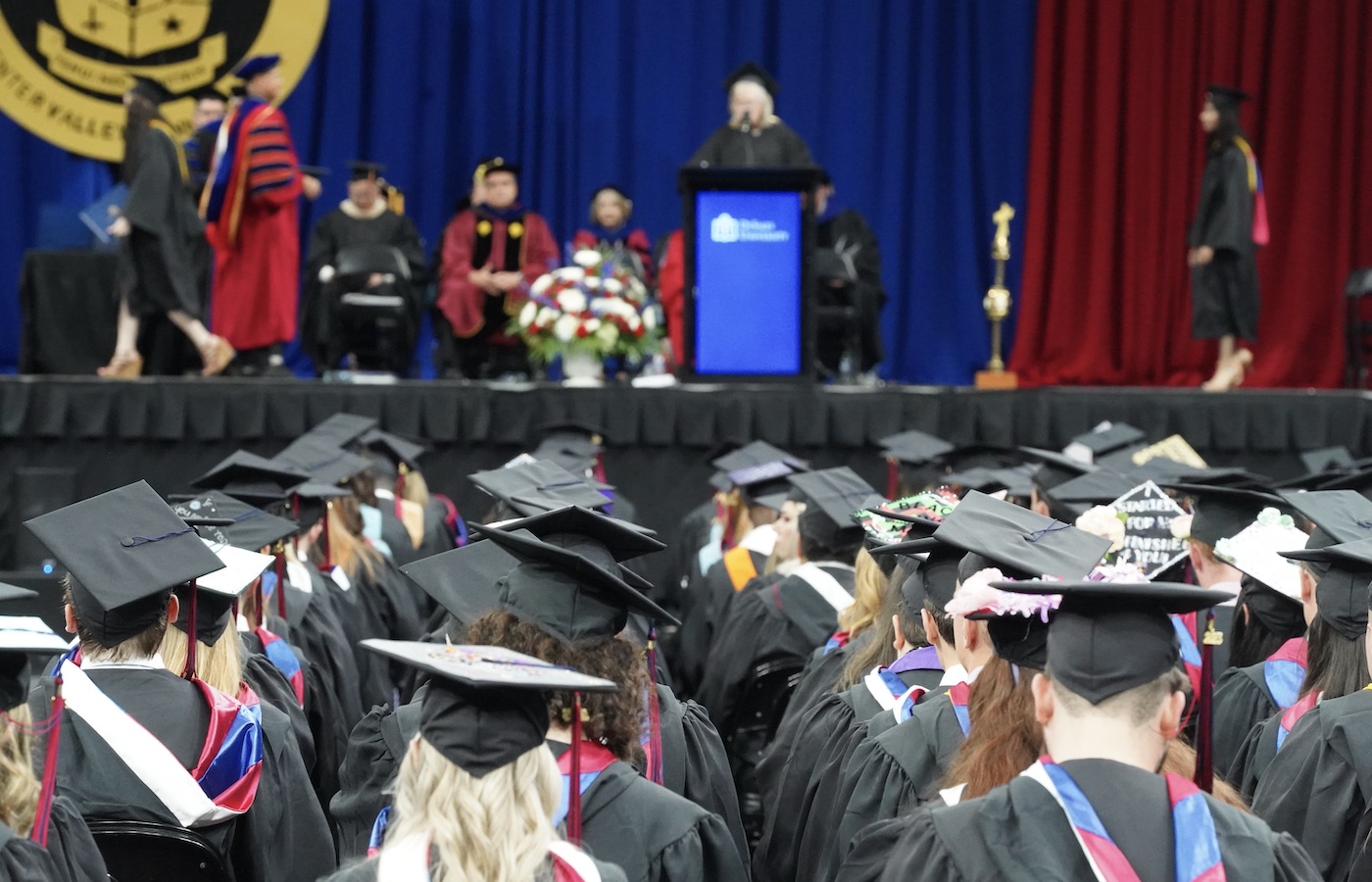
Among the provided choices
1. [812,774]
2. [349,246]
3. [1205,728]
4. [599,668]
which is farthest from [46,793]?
[349,246]

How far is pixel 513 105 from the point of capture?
1399cm

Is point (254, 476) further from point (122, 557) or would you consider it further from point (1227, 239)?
point (1227, 239)

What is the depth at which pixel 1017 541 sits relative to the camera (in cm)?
277

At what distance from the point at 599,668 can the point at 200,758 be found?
0.79m

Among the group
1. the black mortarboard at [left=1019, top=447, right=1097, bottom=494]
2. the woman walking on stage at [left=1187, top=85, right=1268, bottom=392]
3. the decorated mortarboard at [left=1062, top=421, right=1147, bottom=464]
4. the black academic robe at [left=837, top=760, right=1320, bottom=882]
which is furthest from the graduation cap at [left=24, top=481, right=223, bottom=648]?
the woman walking on stage at [left=1187, top=85, right=1268, bottom=392]

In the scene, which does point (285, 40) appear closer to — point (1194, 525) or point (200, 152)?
point (200, 152)

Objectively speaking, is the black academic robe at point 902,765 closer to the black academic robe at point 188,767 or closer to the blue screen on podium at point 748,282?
the black academic robe at point 188,767

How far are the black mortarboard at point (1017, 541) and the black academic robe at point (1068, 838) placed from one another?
2.03ft

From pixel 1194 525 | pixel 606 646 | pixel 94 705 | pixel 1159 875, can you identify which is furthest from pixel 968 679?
pixel 1194 525

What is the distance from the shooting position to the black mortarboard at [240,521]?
169 inches

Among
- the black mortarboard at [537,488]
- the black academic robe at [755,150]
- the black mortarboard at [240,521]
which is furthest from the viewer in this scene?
the black academic robe at [755,150]

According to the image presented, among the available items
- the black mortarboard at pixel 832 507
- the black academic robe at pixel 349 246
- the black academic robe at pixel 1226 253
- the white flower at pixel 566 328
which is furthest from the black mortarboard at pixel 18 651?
the black academic robe at pixel 1226 253

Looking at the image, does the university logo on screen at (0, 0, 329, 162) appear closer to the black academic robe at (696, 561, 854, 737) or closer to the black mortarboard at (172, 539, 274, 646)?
the black academic robe at (696, 561, 854, 737)

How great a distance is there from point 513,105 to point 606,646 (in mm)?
11935
